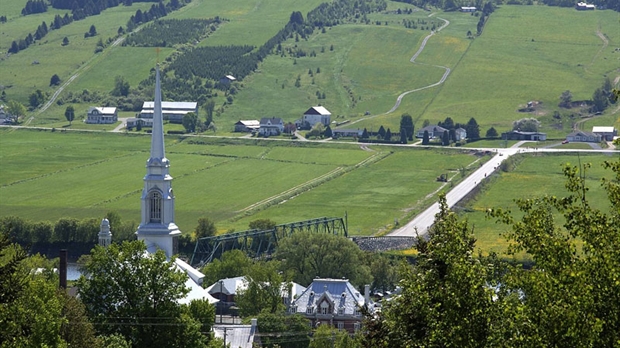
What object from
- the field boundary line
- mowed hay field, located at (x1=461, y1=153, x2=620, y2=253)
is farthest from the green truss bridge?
the field boundary line

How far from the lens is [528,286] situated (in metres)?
35.2

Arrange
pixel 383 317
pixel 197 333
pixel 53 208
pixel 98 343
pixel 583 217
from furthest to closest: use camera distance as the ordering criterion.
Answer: pixel 53 208, pixel 197 333, pixel 98 343, pixel 383 317, pixel 583 217

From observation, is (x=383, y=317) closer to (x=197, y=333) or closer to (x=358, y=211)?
(x=197, y=333)

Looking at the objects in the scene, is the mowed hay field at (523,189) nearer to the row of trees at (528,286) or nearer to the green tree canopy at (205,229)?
the green tree canopy at (205,229)

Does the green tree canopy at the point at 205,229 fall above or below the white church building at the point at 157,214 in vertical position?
below

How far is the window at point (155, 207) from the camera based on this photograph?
103062mm

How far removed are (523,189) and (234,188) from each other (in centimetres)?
3205

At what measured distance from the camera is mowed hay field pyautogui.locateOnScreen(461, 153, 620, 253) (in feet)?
488

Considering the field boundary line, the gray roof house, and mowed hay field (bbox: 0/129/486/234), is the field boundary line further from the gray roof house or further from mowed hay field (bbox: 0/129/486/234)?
the gray roof house

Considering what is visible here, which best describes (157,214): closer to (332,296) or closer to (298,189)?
(332,296)

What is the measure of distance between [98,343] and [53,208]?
10164 cm

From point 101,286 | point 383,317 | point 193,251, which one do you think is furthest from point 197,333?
point 193,251

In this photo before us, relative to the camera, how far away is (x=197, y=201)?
6545 inches

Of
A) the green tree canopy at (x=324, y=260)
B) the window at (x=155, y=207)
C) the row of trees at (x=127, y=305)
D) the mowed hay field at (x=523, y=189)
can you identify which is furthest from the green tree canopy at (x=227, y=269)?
the row of trees at (x=127, y=305)
